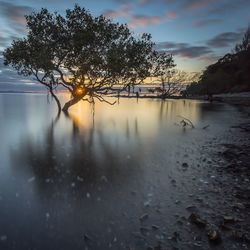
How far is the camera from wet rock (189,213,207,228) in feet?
19.9

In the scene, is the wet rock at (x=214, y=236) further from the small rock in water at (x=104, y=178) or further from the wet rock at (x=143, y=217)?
the small rock in water at (x=104, y=178)

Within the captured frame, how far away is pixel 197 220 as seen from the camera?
245 inches

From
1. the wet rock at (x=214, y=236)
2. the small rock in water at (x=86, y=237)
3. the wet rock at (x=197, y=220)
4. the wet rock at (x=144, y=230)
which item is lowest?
the small rock in water at (x=86, y=237)

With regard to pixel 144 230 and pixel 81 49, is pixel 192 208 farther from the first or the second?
pixel 81 49

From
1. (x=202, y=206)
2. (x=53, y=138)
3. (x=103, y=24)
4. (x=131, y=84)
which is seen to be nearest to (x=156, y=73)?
(x=131, y=84)

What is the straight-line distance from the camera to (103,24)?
3631cm

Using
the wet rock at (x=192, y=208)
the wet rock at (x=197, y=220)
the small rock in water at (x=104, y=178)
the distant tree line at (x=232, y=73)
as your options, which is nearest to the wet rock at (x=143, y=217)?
the wet rock at (x=197, y=220)

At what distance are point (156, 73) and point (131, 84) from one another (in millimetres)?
3936

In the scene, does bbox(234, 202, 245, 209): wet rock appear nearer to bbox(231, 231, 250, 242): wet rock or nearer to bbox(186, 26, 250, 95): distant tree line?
bbox(231, 231, 250, 242): wet rock

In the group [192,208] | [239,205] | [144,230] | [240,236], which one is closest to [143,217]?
[144,230]

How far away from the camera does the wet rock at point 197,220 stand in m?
6.05

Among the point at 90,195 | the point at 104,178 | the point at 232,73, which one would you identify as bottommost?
the point at 104,178

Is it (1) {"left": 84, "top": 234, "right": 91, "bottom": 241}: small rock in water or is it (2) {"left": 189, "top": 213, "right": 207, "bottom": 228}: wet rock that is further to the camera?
(2) {"left": 189, "top": 213, "right": 207, "bottom": 228}: wet rock

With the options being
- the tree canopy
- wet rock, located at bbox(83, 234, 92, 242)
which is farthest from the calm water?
the tree canopy
